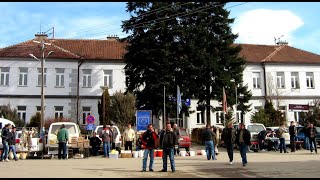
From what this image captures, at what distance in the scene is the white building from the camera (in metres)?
41.9

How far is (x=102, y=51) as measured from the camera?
4484 centimetres

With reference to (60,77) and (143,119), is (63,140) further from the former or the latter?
(60,77)

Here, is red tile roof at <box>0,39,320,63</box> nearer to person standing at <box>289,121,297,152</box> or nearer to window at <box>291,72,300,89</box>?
window at <box>291,72,300,89</box>

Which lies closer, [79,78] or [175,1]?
[175,1]

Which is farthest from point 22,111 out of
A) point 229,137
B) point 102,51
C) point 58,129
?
point 229,137

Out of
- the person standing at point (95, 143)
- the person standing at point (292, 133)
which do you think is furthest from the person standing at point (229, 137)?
A: the person standing at point (95, 143)

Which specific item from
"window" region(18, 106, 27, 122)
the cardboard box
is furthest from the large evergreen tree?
"window" region(18, 106, 27, 122)

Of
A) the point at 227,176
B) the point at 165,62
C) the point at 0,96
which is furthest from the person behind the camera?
the point at 0,96

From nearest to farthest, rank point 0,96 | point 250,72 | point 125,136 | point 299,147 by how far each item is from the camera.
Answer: point 125,136, point 299,147, point 0,96, point 250,72

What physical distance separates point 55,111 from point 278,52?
2848cm

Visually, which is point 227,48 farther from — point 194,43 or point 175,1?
point 175,1

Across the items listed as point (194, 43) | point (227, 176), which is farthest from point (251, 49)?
point (227, 176)

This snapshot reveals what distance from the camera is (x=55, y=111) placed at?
42.2 metres

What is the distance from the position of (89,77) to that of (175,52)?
518 inches
